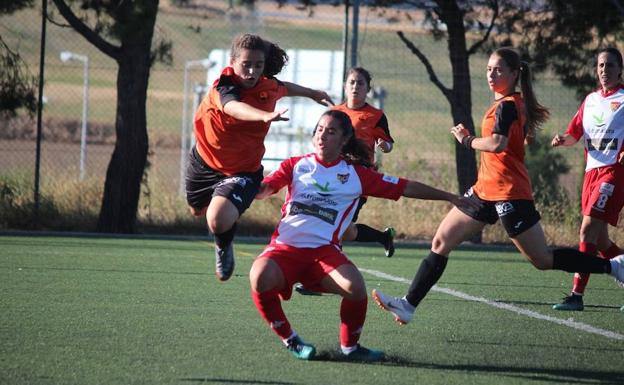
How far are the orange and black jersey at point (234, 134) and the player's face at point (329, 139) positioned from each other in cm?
95

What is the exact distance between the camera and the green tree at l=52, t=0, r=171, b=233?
43.7 ft

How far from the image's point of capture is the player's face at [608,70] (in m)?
8.22

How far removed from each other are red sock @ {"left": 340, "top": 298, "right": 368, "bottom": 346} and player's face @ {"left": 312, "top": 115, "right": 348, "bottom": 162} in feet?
2.75

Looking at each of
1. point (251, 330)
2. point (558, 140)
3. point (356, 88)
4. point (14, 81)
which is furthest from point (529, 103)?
point (14, 81)

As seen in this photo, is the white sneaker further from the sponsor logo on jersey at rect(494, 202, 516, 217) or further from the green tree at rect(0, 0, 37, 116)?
the green tree at rect(0, 0, 37, 116)

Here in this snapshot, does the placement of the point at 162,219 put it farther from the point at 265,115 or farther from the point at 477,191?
the point at 265,115

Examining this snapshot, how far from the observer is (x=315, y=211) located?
5.80m

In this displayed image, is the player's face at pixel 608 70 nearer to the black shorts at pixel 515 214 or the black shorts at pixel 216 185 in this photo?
the black shorts at pixel 515 214

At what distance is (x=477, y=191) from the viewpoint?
23.0ft

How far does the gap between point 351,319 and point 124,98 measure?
852 cm

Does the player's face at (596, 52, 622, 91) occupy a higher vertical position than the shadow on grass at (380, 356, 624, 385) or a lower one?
higher

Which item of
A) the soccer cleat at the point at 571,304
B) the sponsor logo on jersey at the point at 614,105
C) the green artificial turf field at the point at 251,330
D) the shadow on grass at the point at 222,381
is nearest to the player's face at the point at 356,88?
the green artificial turf field at the point at 251,330

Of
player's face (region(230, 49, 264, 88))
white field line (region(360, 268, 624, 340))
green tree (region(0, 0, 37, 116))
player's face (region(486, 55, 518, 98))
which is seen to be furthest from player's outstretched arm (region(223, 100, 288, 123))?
green tree (region(0, 0, 37, 116))

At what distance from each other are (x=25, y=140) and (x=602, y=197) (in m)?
24.5
